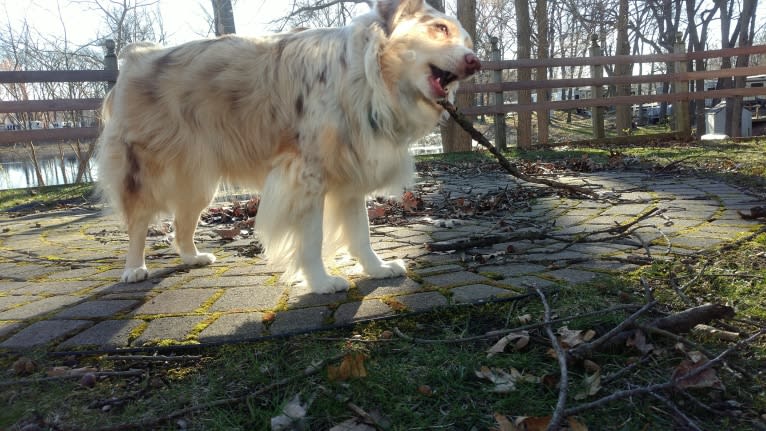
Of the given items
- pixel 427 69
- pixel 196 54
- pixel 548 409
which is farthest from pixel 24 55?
pixel 548 409

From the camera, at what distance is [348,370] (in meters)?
1.82

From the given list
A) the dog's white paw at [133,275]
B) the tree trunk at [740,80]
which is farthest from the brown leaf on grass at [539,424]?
the tree trunk at [740,80]

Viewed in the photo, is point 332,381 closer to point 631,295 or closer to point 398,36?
point 631,295

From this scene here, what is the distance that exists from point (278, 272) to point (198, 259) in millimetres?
760

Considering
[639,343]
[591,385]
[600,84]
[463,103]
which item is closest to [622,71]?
[600,84]

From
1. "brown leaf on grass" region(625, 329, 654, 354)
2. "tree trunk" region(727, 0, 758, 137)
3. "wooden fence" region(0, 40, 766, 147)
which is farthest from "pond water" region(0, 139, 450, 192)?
"brown leaf on grass" region(625, 329, 654, 354)

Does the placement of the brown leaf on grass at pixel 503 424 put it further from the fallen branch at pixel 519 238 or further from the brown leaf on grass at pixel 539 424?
the fallen branch at pixel 519 238

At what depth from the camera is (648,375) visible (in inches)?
67.4

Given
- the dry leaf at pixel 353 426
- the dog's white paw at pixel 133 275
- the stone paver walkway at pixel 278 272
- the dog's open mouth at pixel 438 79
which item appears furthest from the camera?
the dog's white paw at pixel 133 275

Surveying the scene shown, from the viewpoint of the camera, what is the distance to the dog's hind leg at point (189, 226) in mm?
3650

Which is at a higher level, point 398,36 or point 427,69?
point 398,36

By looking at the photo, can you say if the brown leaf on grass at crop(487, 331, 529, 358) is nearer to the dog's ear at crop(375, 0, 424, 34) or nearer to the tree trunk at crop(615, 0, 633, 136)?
the dog's ear at crop(375, 0, 424, 34)

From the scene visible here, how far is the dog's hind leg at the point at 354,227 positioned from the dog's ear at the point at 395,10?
3.44 ft

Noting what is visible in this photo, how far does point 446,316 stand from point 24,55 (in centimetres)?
2605
